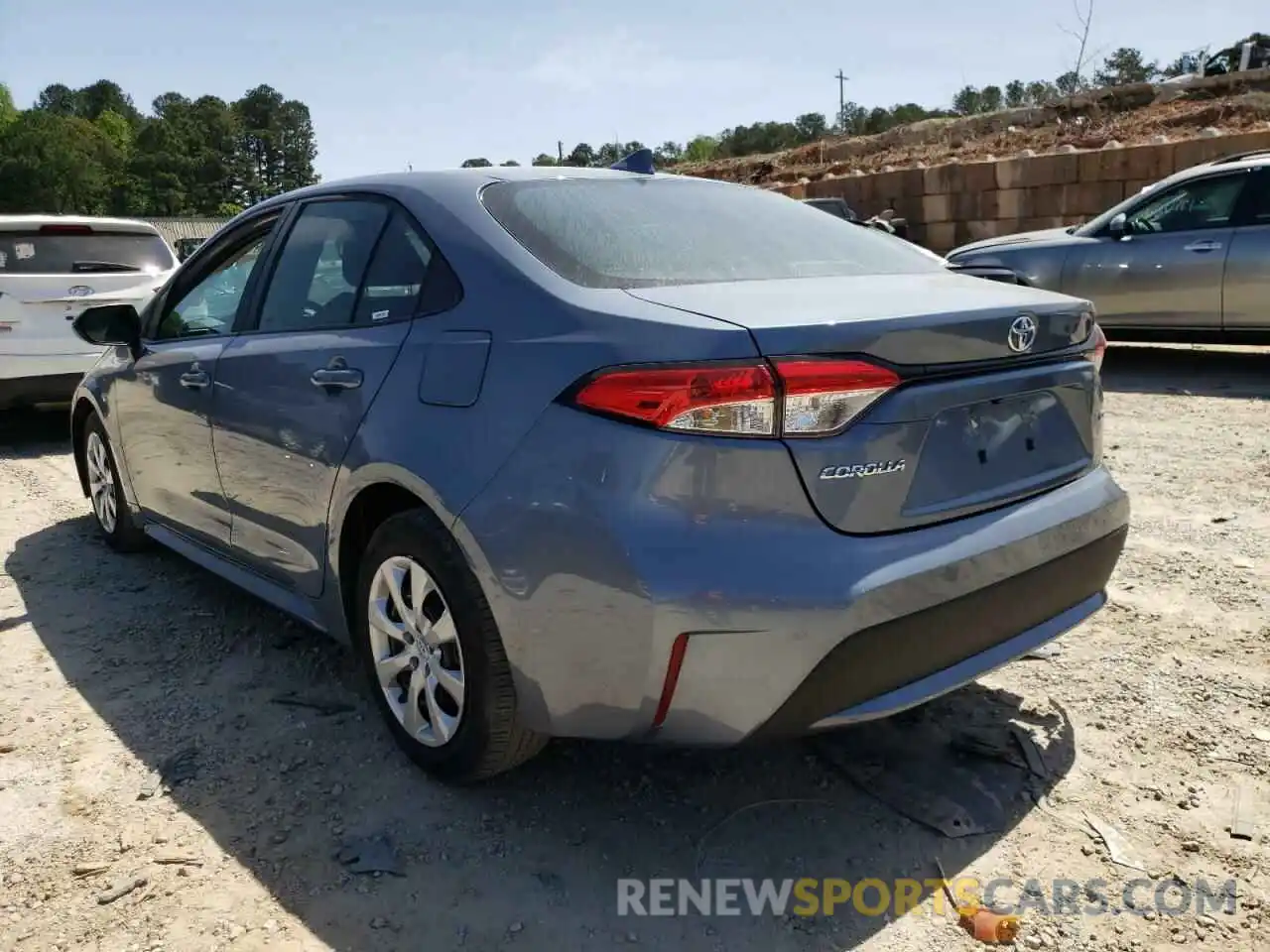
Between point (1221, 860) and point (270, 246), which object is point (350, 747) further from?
point (1221, 860)

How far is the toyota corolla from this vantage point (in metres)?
2.04

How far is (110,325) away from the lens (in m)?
4.12

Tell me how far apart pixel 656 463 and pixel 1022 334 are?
0.97 m

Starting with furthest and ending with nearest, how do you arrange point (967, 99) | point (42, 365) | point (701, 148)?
point (701, 148) < point (967, 99) < point (42, 365)

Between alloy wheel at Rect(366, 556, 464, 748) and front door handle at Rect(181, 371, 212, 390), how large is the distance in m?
1.25

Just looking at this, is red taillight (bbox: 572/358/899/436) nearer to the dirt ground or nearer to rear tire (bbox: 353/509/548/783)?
rear tire (bbox: 353/509/548/783)

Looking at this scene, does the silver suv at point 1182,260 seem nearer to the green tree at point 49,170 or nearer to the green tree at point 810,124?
the green tree at point 810,124

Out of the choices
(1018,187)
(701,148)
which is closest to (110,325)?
(1018,187)

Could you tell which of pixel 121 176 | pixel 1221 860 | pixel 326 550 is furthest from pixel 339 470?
pixel 121 176

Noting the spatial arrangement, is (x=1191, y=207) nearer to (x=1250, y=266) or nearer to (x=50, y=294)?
(x=1250, y=266)

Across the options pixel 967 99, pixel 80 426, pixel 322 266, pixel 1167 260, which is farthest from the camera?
pixel 967 99

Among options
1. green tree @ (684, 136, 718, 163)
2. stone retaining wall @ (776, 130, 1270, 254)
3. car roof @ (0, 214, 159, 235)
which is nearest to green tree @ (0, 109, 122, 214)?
green tree @ (684, 136, 718, 163)

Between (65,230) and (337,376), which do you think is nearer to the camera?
(337,376)

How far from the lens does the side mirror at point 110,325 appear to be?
13.5 feet
